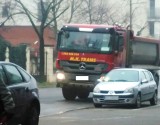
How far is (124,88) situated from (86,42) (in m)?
4.02

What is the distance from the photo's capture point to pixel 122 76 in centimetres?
2270

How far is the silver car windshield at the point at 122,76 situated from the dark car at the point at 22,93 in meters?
9.43

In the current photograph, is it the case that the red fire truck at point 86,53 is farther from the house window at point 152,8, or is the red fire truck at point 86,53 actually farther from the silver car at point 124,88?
the house window at point 152,8

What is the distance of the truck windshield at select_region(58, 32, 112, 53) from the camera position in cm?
2483

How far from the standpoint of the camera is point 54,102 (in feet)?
80.3

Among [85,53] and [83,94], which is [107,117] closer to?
[85,53]

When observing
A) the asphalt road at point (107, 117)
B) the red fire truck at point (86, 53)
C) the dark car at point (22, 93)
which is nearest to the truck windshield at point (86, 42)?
the red fire truck at point (86, 53)

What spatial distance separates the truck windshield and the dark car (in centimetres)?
1157

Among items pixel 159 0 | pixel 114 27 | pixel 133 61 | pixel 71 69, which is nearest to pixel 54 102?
pixel 71 69

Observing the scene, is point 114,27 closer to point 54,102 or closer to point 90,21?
point 54,102

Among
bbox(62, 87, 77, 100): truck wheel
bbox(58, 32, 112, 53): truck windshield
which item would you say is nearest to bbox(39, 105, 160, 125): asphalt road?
bbox(58, 32, 112, 53): truck windshield

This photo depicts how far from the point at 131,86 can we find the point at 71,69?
403 centimetres

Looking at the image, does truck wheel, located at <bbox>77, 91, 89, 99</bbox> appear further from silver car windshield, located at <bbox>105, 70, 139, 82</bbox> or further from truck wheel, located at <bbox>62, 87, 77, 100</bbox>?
→ silver car windshield, located at <bbox>105, 70, 139, 82</bbox>

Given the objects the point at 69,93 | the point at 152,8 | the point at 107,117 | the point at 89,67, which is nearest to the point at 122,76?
the point at 89,67
